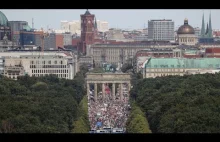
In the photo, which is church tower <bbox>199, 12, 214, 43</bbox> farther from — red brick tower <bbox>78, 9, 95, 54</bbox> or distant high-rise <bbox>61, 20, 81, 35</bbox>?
distant high-rise <bbox>61, 20, 81, 35</bbox>

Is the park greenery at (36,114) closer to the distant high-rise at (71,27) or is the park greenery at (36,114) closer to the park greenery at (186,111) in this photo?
the park greenery at (186,111)

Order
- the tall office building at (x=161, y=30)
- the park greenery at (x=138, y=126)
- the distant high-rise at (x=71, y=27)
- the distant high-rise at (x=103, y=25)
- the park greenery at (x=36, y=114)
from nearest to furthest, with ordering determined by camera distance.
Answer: the park greenery at (x=36, y=114) < the park greenery at (x=138, y=126) < the tall office building at (x=161, y=30) < the distant high-rise at (x=71, y=27) < the distant high-rise at (x=103, y=25)

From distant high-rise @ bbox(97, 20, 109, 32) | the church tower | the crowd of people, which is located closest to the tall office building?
the church tower

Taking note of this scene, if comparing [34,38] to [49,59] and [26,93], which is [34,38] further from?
[26,93]

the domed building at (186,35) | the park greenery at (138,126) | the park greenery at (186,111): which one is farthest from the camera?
the domed building at (186,35)

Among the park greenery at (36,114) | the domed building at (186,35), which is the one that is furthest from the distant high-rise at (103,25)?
the park greenery at (36,114)
